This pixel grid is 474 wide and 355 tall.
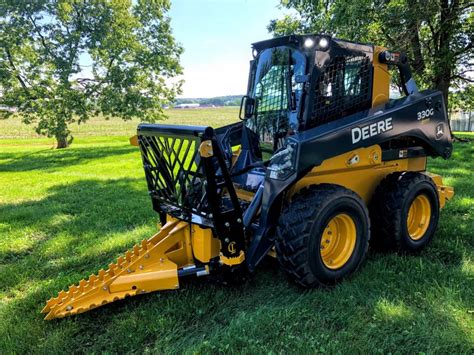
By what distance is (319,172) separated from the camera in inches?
143

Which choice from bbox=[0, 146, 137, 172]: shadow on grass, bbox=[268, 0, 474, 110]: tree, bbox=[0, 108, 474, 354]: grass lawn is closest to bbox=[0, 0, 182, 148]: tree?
bbox=[0, 146, 137, 172]: shadow on grass

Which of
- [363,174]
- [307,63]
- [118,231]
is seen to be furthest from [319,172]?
[118,231]

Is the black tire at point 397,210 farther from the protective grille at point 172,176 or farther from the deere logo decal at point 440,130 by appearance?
the protective grille at point 172,176

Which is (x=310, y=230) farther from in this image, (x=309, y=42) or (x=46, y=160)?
(x=46, y=160)

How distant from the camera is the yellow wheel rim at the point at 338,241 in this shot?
354 cm

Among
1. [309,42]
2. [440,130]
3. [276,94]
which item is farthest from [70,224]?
[440,130]

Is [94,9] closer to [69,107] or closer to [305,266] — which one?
[69,107]

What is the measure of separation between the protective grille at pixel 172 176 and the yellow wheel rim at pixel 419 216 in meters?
2.37

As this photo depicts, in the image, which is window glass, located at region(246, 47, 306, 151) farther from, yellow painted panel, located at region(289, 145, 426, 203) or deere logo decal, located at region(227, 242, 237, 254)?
deere logo decal, located at region(227, 242, 237, 254)

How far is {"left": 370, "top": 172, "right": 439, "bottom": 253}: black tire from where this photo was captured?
395 cm

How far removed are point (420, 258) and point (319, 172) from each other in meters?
1.44

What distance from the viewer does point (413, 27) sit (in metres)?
7.85

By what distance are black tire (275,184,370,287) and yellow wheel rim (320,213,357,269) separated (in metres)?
0.08

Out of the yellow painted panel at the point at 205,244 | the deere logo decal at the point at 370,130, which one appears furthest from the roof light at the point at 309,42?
the yellow painted panel at the point at 205,244
